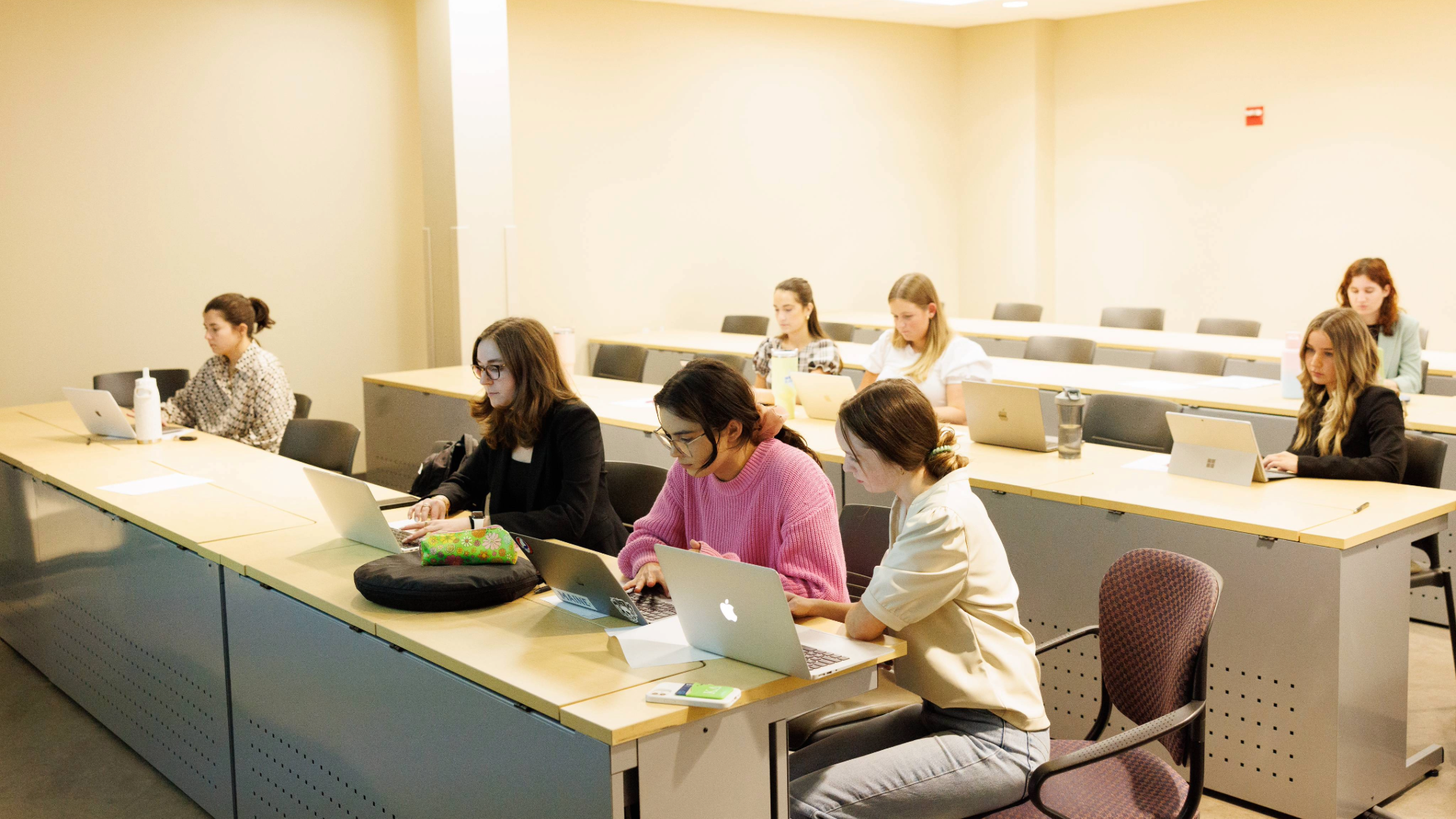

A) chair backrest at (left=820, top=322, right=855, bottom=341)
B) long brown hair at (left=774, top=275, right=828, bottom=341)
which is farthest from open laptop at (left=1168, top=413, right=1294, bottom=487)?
chair backrest at (left=820, top=322, right=855, bottom=341)

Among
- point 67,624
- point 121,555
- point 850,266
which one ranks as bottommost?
point 67,624

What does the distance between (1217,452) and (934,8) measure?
621cm

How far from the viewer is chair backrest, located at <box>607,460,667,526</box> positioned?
11.3ft

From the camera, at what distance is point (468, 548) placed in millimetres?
2473

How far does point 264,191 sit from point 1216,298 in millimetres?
6606

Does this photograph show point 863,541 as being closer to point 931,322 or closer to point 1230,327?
point 931,322

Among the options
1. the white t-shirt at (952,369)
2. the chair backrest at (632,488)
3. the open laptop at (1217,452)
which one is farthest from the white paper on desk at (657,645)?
the white t-shirt at (952,369)

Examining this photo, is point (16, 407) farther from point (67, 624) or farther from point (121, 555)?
point (121, 555)

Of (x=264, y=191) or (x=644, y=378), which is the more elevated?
(x=264, y=191)

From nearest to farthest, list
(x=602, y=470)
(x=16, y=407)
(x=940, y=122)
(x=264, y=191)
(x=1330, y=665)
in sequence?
(x=1330, y=665), (x=602, y=470), (x=16, y=407), (x=264, y=191), (x=940, y=122)

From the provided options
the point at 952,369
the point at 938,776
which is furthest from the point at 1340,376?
the point at 938,776

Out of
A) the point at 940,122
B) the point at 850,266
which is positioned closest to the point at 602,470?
the point at 850,266

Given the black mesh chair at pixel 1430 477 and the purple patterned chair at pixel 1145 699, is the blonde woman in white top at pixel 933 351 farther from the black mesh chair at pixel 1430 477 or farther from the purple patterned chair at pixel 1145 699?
the purple patterned chair at pixel 1145 699

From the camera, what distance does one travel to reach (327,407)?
285 inches
